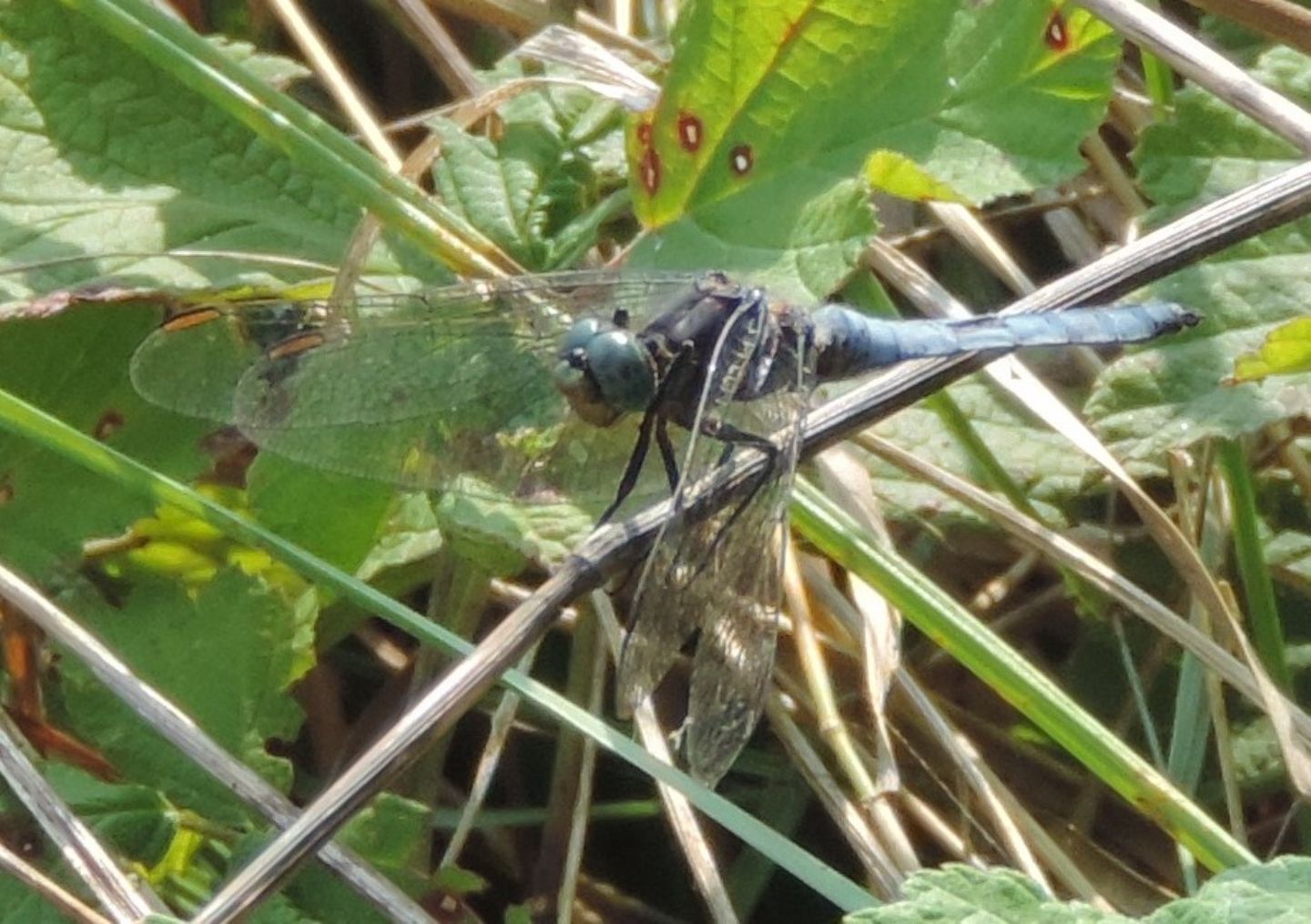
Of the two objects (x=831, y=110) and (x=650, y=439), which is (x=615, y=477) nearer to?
(x=650, y=439)

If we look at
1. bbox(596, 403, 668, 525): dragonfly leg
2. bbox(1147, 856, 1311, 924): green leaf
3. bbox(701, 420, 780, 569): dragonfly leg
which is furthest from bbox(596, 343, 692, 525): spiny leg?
bbox(1147, 856, 1311, 924): green leaf

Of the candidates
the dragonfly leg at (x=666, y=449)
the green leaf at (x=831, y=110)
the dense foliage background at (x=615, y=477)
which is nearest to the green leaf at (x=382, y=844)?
the dense foliage background at (x=615, y=477)

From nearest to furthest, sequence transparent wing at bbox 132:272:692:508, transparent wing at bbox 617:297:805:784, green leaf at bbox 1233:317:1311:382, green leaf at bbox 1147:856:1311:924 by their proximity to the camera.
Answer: green leaf at bbox 1147:856:1311:924 < transparent wing at bbox 617:297:805:784 < green leaf at bbox 1233:317:1311:382 < transparent wing at bbox 132:272:692:508

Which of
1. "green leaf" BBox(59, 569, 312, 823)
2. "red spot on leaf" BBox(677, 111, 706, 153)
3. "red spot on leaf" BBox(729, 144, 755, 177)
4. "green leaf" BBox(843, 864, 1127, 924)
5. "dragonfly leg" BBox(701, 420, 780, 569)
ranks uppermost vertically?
"red spot on leaf" BBox(677, 111, 706, 153)

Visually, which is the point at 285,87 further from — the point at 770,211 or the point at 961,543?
the point at 961,543

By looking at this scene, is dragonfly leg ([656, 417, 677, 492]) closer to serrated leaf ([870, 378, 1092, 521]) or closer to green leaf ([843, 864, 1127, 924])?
serrated leaf ([870, 378, 1092, 521])

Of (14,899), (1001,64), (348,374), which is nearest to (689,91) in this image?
(1001,64)

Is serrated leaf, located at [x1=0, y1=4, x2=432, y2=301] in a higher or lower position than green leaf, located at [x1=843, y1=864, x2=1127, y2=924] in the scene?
higher

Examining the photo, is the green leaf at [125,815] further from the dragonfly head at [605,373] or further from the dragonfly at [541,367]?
the dragonfly head at [605,373]
